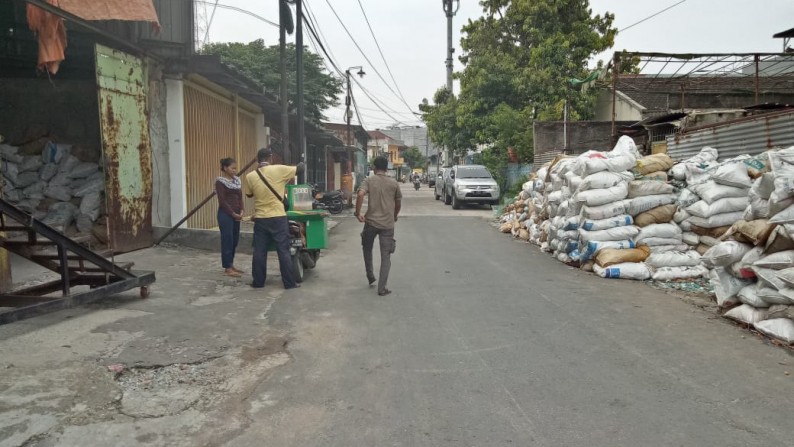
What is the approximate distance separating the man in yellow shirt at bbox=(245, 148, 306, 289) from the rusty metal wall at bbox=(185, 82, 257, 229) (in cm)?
430

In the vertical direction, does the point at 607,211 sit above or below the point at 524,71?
below

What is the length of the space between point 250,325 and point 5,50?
21.9 feet

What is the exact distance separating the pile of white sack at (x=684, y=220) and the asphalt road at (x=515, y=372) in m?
0.49

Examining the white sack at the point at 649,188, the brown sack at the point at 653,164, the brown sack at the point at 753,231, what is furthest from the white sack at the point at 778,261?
the brown sack at the point at 653,164

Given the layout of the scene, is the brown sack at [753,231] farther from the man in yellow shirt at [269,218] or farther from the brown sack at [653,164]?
the man in yellow shirt at [269,218]

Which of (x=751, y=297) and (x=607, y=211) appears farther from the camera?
(x=607, y=211)

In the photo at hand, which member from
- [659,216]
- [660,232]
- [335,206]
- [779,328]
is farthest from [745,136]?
[335,206]

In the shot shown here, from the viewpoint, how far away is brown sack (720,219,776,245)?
5246 millimetres

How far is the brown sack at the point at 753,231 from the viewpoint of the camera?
5246 mm

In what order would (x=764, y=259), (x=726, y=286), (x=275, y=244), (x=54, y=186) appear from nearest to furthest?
(x=764, y=259) < (x=726, y=286) < (x=275, y=244) < (x=54, y=186)

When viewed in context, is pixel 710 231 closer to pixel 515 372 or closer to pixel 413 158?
pixel 515 372

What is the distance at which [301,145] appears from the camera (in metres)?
13.5

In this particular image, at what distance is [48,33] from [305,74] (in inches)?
715

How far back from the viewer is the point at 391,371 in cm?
407
